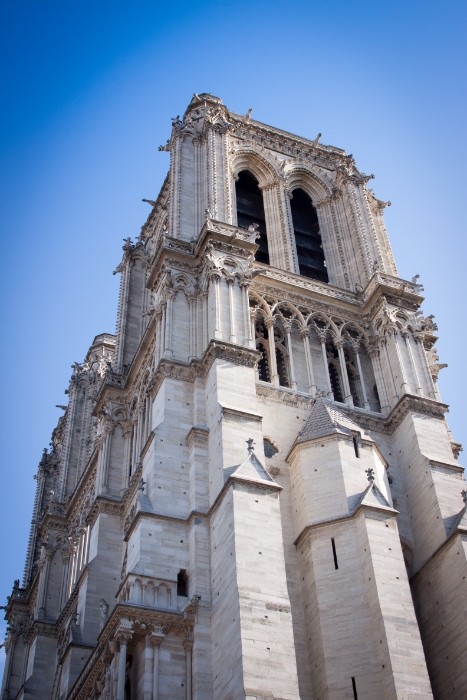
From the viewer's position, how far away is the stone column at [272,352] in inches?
1142

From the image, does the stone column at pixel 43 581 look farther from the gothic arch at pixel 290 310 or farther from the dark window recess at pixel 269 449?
the gothic arch at pixel 290 310

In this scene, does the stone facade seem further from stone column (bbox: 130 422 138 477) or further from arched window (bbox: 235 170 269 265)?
arched window (bbox: 235 170 269 265)

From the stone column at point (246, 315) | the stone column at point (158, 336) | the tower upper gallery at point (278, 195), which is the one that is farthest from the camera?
the tower upper gallery at point (278, 195)

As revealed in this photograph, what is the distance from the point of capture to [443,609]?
76.1 ft

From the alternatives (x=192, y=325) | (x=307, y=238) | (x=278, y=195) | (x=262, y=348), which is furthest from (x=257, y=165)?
(x=192, y=325)

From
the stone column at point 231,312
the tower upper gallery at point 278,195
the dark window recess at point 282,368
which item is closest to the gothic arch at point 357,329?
the tower upper gallery at point 278,195

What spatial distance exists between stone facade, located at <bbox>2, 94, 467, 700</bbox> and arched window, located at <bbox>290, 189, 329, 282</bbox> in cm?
20

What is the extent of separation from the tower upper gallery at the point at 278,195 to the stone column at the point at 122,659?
16.0 metres

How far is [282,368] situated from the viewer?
100.0ft

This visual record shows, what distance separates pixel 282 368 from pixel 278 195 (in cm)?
1080

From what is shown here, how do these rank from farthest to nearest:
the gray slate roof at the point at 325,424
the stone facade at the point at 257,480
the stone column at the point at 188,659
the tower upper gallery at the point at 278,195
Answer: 1. the tower upper gallery at the point at 278,195
2. the gray slate roof at the point at 325,424
3. the stone facade at the point at 257,480
4. the stone column at the point at 188,659

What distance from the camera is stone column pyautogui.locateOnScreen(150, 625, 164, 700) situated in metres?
19.3

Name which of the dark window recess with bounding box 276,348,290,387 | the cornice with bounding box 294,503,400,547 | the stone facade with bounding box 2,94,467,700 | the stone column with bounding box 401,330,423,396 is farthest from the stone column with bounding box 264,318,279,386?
the cornice with bounding box 294,503,400,547

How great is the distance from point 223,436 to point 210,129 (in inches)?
696
